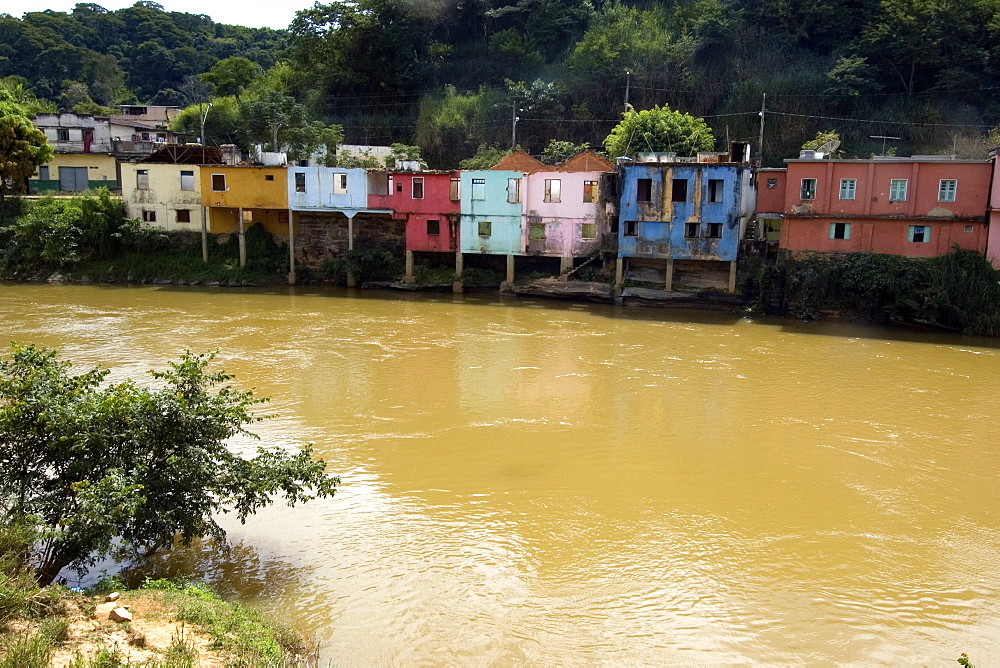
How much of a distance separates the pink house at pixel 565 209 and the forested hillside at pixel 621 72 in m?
11.2

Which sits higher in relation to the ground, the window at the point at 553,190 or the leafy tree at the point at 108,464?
the window at the point at 553,190

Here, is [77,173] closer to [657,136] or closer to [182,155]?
[182,155]

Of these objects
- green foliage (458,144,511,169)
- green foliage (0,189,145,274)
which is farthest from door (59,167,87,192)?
green foliage (458,144,511,169)

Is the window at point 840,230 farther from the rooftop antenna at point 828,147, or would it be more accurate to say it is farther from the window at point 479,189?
the window at point 479,189

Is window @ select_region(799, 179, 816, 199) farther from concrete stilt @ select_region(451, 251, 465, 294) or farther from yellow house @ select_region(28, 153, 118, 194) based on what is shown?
yellow house @ select_region(28, 153, 118, 194)

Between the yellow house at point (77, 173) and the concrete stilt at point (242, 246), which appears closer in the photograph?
the concrete stilt at point (242, 246)

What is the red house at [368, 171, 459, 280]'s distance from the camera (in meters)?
34.7

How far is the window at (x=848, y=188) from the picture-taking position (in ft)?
96.2

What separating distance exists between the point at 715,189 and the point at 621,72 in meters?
18.2

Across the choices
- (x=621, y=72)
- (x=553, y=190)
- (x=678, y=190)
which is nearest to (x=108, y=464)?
(x=678, y=190)

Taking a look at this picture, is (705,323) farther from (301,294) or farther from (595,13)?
(595,13)

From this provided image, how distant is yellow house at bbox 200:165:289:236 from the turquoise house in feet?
25.4

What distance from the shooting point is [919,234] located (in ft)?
94.0

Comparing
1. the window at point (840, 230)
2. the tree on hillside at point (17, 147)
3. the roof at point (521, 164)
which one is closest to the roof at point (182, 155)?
the tree on hillside at point (17, 147)
